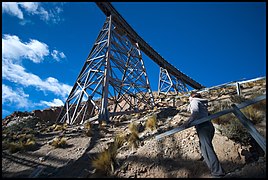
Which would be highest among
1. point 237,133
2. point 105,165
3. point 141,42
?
point 141,42

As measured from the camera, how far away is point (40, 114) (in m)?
20.7

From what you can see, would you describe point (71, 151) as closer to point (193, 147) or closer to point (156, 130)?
point (156, 130)

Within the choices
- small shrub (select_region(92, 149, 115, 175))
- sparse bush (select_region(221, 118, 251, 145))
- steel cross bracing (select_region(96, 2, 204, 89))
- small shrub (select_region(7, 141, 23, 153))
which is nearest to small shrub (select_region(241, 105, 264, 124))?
sparse bush (select_region(221, 118, 251, 145))

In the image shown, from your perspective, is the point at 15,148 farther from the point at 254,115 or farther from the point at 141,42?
the point at 141,42

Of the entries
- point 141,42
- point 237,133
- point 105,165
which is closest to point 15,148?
point 105,165

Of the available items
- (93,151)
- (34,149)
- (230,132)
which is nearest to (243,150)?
(230,132)

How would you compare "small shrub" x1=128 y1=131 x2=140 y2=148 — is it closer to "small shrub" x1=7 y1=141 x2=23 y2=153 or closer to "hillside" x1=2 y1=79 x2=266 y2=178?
"hillside" x1=2 y1=79 x2=266 y2=178

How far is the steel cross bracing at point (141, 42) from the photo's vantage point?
11586mm

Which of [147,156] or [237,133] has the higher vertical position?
[237,133]

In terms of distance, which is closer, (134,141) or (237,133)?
(237,133)

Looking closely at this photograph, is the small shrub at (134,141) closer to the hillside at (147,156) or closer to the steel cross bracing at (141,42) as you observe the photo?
the hillside at (147,156)

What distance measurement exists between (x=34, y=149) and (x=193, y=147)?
473 centimetres

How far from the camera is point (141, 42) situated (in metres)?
14.6

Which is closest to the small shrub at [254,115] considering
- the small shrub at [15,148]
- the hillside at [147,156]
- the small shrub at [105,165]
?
the hillside at [147,156]
